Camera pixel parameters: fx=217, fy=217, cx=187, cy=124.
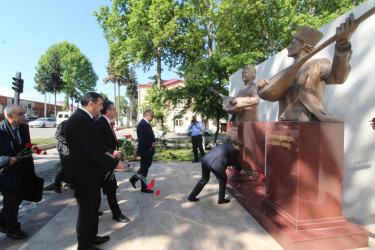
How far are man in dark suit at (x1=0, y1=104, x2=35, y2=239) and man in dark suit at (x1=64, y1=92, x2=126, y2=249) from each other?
1.12 m

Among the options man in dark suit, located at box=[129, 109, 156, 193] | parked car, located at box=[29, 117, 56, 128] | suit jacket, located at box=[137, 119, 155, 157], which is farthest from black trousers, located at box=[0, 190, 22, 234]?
parked car, located at box=[29, 117, 56, 128]

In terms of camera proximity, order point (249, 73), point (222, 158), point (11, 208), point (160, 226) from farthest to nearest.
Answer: point (249, 73), point (222, 158), point (160, 226), point (11, 208)

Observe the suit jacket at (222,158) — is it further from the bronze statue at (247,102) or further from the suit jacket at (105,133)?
the suit jacket at (105,133)

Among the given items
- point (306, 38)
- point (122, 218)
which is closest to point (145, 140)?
point (122, 218)

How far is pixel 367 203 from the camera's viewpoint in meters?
3.54

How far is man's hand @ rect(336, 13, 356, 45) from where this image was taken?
2.27 m

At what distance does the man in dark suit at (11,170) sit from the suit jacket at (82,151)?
110cm

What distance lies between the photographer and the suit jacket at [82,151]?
2367 mm

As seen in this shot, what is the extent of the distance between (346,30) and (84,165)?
3215mm

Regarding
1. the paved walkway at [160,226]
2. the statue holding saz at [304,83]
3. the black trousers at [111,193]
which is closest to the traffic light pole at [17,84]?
the paved walkway at [160,226]

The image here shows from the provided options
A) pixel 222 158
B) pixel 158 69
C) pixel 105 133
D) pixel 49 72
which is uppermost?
pixel 49 72

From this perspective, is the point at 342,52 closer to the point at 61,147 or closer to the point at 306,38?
the point at 306,38

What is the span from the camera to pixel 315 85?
3.19 m

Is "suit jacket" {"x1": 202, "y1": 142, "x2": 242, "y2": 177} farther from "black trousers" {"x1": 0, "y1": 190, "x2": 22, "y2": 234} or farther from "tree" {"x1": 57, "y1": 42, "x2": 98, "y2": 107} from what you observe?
"tree" {"x1": 57, "y1": 42, "x2": 98, "y2": 107}
